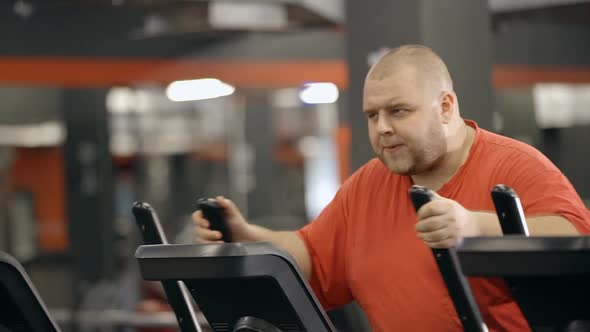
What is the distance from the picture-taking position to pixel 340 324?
4902 millimetres

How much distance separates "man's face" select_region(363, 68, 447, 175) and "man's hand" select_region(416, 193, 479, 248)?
417 mm

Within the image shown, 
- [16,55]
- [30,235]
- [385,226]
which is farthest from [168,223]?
[385,226]

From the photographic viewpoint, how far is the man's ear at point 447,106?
2.50 metres

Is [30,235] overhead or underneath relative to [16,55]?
underneath

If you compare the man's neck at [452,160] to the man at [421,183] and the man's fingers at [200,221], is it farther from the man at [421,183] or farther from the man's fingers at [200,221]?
the man's fingers at [200,221]

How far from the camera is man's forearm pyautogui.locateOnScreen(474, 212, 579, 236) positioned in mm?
2106

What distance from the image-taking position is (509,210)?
1959mm

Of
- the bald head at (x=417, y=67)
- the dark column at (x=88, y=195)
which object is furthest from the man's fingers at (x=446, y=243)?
the dark column at (x=88, y=195)

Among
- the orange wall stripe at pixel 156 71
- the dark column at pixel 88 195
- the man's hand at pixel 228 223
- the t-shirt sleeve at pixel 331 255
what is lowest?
the dark column at pixel 88 195

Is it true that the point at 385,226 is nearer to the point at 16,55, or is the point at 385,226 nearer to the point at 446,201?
the point at 446,201

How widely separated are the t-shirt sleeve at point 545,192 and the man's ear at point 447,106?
7.5 inches

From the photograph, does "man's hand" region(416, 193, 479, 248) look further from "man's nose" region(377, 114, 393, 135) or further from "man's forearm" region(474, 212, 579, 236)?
"man's nose" region(377, 114, 393, 135)

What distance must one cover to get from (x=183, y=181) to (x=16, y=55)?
408 centimetres

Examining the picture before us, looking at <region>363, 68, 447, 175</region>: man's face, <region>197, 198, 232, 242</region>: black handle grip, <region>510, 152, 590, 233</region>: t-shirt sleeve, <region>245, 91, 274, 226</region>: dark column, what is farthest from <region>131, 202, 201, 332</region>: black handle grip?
<region>245, 91, 274, 226</region>: dark column
